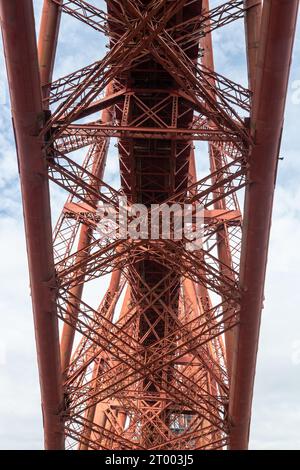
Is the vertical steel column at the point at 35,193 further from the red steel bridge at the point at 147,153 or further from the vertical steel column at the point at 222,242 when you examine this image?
the vertical steel column at the point at 222,242

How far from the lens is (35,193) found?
13.3 m

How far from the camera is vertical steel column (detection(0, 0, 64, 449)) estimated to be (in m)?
11.1

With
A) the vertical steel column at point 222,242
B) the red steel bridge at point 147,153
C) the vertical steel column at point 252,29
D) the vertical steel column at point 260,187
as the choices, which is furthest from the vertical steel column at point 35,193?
the vertical steel column at point 222,242

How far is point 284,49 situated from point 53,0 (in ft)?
20.4

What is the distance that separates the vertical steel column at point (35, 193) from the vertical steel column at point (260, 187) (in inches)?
155

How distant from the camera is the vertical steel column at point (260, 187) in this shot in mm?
10836

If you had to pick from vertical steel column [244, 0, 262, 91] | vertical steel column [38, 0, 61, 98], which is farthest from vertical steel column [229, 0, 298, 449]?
vertical steel column [38, 0, 61, 98]

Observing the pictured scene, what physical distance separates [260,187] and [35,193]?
4459 mm

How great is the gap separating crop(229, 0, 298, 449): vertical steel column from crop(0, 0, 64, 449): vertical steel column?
3.95m

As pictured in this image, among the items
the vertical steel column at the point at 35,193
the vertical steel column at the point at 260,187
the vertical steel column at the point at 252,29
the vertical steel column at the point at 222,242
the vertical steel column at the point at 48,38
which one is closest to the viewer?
the vertical steel column at the point at 260,187

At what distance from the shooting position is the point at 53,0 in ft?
48.8

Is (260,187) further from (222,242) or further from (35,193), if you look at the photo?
(222,242)

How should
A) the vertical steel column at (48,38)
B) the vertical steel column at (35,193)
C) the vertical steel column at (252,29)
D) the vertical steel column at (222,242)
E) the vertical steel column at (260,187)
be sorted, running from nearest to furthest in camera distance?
1. the vertical steel column at (260,187)
2. the vertical steel column at (35,193)
3. the vertical steel column at (252,29)
4. the vertical steel column at (48,38)
5. the vertical steel column at (222,242)
